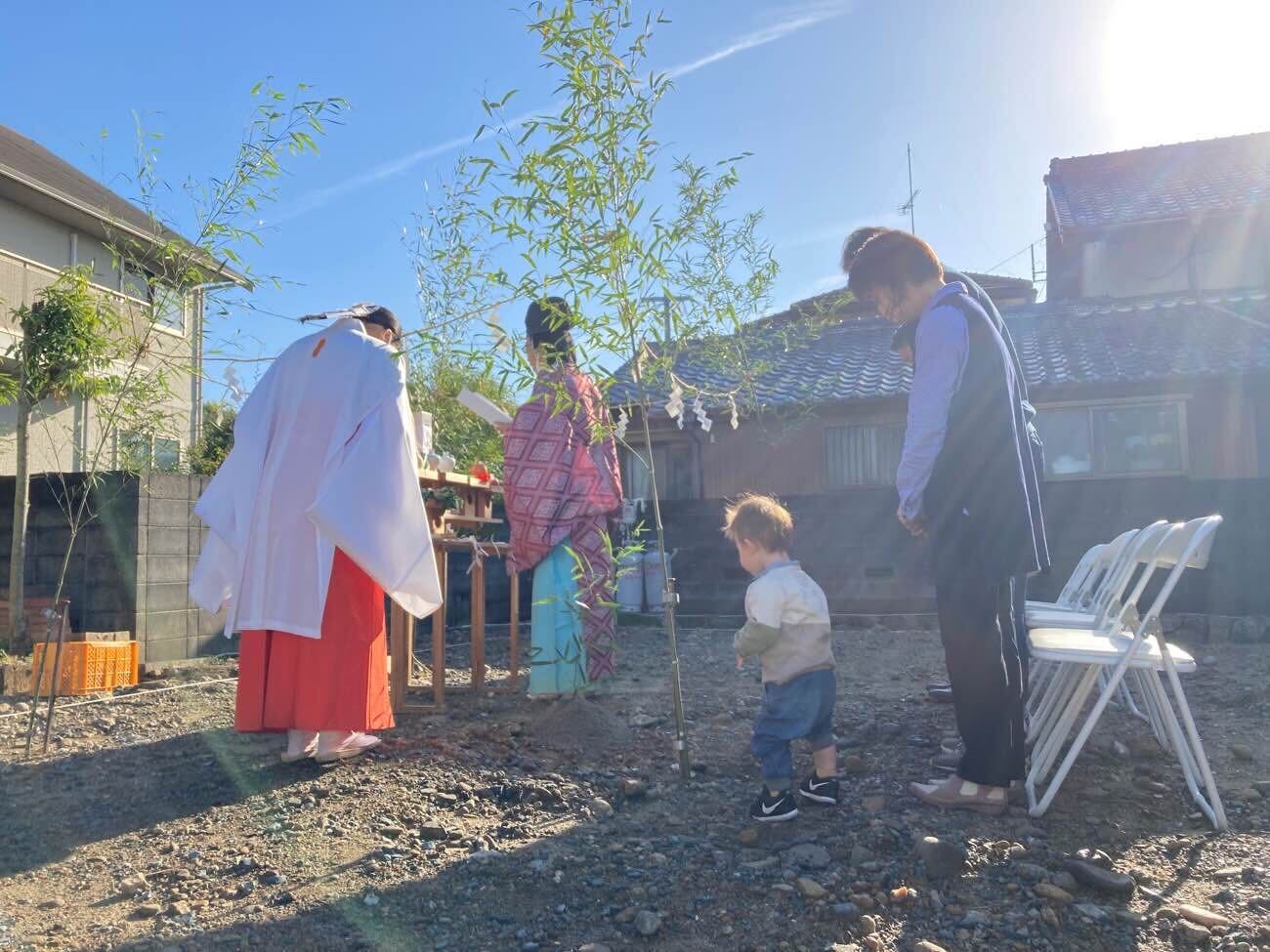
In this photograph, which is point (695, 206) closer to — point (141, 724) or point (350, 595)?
point (350, 595)

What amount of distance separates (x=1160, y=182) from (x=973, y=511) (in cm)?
1464

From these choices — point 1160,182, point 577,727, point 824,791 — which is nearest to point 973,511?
point 824,791

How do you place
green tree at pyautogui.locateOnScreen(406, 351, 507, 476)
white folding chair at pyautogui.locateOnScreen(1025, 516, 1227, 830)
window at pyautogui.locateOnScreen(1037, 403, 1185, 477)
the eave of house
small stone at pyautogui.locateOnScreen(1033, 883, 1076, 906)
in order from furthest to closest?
1. the eave of house
2. window at pyautogui.locateOnScreen(1037, 403, 1185, 477)
3. green tree at pyautogui.locateOnScreen(406, 351, 507, 476)
4. white folding chair at pyautogui.locateOnScreen(1025, 516, 1227, 830)
5. small stone at pyautogui.locateOnScreen(1033, 883, 1076, 906)

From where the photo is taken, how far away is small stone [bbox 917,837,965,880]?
2141mm

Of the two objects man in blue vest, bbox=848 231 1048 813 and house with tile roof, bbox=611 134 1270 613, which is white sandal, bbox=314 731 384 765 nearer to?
man in blue vest, bbox=848 231 1048 813

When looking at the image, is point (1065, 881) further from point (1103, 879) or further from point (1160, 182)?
point (1160, 182)

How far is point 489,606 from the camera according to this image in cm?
802

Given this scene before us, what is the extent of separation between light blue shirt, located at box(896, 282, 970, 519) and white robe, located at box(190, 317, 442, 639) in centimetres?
161

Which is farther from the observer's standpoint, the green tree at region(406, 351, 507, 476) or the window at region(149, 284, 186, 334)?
the green tree at region(406, 351, 507, 476)

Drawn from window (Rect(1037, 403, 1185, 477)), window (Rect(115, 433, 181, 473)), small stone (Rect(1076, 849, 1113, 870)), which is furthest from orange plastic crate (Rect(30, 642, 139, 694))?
window (Rect(1037, 403, 1185, 477))

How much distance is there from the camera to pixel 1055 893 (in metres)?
2.03

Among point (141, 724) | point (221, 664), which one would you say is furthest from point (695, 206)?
point (221, 664)

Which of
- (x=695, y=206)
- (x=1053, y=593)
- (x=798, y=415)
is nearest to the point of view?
(x=695, y=206)

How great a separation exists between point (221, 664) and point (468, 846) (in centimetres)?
377
